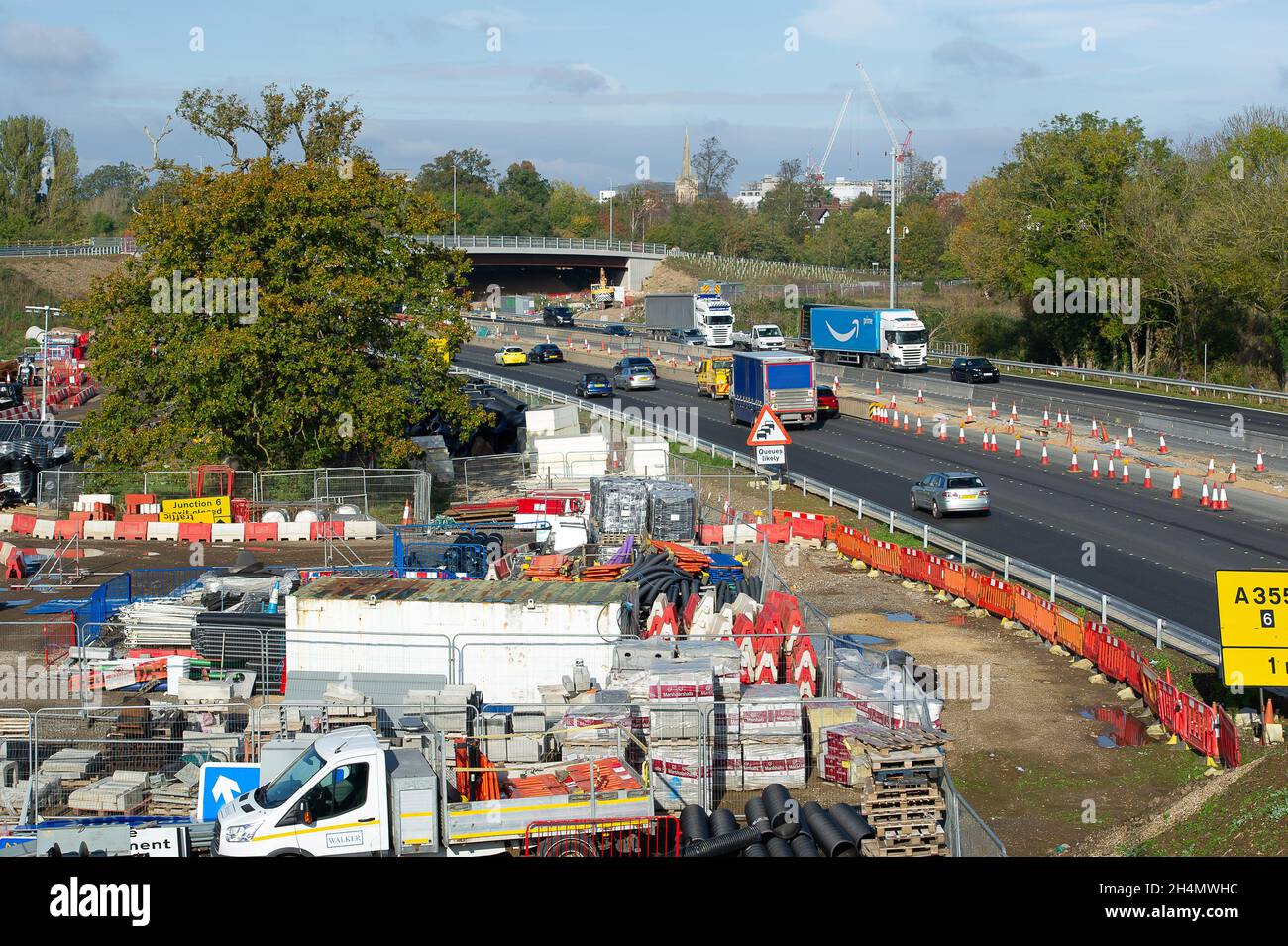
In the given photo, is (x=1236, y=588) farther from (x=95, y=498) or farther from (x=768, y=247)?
(x=768, y=247)

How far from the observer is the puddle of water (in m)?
18.5

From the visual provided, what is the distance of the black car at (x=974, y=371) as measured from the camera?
59.4 meters

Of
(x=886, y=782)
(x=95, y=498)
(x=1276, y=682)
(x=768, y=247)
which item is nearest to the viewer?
(x=886, y=782)

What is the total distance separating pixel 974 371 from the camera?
59375mm

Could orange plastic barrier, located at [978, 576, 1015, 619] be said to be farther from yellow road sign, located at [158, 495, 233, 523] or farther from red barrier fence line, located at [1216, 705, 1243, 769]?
yellow road sign, located at [158, 495, 233, 523]

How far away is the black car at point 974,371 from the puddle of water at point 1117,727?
4119 cm

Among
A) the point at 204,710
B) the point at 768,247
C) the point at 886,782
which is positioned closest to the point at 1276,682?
the point at 886,782

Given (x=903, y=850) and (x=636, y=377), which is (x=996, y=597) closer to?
(x=903, y=850)

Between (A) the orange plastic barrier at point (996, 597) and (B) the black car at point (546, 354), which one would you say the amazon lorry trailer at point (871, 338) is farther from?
(A) the orange plastic barrier at point (996, 597)

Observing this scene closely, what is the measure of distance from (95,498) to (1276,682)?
97.2ft

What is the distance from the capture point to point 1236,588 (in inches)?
696

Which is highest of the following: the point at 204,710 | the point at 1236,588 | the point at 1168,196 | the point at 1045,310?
the point at 1168,196

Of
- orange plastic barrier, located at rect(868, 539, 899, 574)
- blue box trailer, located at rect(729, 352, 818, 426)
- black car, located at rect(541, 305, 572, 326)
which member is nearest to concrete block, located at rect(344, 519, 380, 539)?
orange plastic barrier, located at rect(868, 539, 899, 574)

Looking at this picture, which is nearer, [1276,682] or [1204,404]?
[1276,682]
